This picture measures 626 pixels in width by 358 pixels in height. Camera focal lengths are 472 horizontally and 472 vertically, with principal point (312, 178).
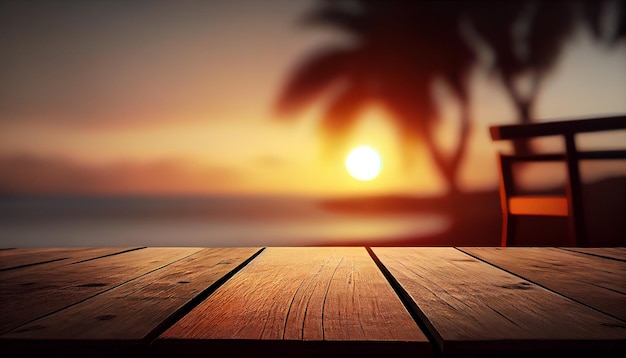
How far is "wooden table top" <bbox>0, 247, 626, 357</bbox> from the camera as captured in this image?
369 mm

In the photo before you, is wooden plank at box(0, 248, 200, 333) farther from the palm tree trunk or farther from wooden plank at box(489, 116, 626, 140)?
the palm tree trunk

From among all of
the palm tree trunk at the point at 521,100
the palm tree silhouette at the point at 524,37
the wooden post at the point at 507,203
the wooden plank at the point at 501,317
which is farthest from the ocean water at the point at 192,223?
the wooden plank at the point at 501,317

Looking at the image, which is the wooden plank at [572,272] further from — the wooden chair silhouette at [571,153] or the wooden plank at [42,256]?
the wooden plank at [42,256]

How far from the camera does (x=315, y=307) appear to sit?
48cm

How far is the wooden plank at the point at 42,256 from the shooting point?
0.82m

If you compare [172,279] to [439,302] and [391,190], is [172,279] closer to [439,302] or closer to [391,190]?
[439,302]

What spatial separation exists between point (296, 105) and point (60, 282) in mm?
3543

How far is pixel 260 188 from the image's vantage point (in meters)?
4.58

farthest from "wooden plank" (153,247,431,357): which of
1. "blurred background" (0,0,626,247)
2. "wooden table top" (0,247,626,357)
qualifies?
"blurred background" (0,0,626,247)

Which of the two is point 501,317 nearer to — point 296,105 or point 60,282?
point 60,282

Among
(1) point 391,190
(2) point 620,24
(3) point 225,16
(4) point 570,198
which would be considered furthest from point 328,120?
(4) point 570,198

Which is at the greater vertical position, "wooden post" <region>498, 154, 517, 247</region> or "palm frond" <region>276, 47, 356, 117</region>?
"palm frond" <region>276, 47, 356, 117</region>

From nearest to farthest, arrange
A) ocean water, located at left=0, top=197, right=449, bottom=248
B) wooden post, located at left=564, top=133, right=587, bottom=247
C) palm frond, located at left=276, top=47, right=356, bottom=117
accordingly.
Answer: wooden post, located at left=564, top=133, right=587, bottom=247
ocean water, located at left=0, top=197, right=449, bottom=248
palm frond, located at left=276, top=47, right=356, bottom=117

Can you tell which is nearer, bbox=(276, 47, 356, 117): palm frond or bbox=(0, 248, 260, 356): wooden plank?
bbox=(0, 248, 260, 356): wooden plank
